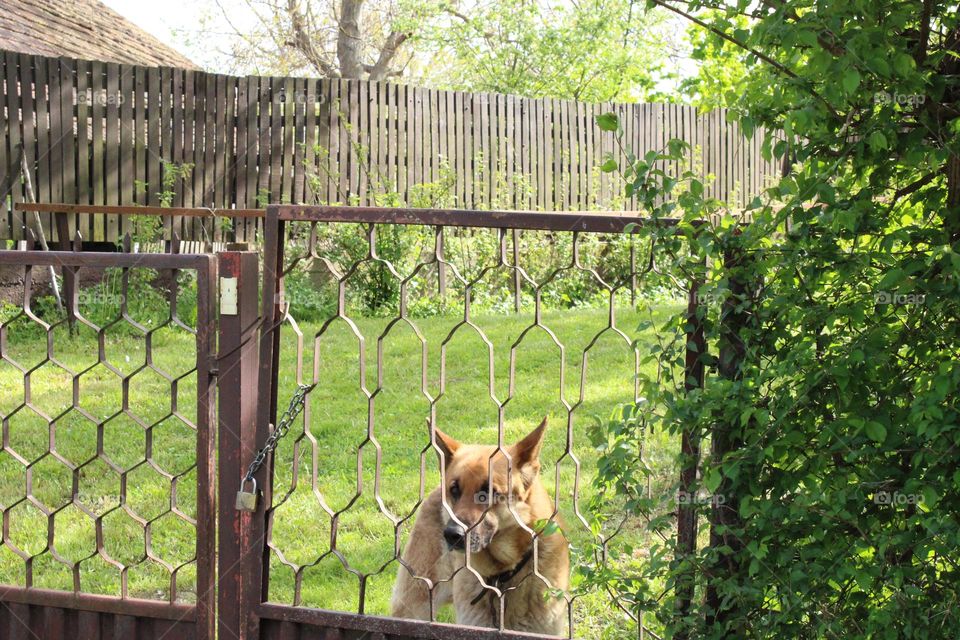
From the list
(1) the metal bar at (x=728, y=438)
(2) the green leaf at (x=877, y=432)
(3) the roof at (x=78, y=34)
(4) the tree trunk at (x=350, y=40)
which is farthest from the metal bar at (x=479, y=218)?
(4) the tree trunk at (x=350, y=40)

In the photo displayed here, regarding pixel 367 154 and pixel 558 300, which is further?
pixel 367 154

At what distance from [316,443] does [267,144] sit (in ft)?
30.3

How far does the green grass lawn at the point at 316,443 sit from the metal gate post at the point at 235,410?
0.78 ft

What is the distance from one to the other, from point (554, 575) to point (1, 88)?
386 inches

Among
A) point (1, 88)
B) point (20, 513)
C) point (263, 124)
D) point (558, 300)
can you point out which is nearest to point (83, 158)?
point (1, 88)

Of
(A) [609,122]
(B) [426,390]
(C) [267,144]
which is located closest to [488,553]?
(B) [426,390]

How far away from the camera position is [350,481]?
20.1 feet

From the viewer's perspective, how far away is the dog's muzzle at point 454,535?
3639 mm

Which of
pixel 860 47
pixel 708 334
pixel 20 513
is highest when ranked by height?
pixel 860 47

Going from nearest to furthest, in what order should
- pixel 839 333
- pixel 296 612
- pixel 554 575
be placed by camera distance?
pixel 839 333
pixel 296 612
pixel 554 575

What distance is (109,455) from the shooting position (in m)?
6.53

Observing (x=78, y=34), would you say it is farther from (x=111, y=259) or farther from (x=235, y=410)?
(x=235, y=410)

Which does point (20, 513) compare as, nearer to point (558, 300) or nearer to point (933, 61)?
point (933, 61)

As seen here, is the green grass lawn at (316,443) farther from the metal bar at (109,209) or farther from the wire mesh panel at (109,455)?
the metal bar at (109,209)
